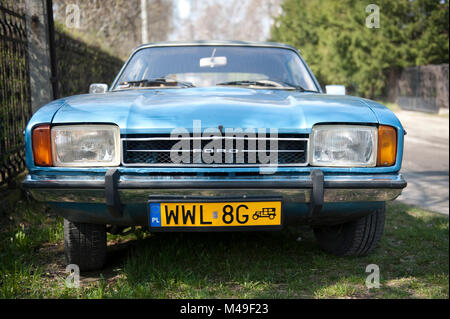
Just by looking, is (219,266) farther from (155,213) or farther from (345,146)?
(345,146)

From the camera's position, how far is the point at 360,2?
2320 cm

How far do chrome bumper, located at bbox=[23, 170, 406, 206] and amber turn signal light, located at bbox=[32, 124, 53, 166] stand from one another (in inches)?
3.5

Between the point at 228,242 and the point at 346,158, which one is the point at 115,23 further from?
the point at 346,158

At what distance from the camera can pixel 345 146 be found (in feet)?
7.68

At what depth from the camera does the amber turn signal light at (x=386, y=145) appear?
2.32 m

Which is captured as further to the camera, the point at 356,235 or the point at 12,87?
the point at 12,87

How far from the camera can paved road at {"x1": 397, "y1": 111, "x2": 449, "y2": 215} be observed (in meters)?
5.30

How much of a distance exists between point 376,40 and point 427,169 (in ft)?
58.0

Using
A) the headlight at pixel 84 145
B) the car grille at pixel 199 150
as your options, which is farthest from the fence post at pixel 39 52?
the car grille at pixel 199 150

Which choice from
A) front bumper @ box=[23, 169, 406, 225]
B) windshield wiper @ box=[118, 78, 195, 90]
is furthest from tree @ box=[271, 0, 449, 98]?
front bumper @ box=[23, 169, 406, 225]

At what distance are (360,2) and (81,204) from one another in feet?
79.2

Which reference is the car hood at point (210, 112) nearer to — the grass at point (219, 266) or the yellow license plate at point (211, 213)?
the yellow license plate at point (211, 213)

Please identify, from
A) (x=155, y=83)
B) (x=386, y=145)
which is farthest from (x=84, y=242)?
(x=386, y=145)

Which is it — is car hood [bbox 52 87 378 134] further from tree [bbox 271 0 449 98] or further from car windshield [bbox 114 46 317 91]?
tree [bbox 271 0 449 98]
